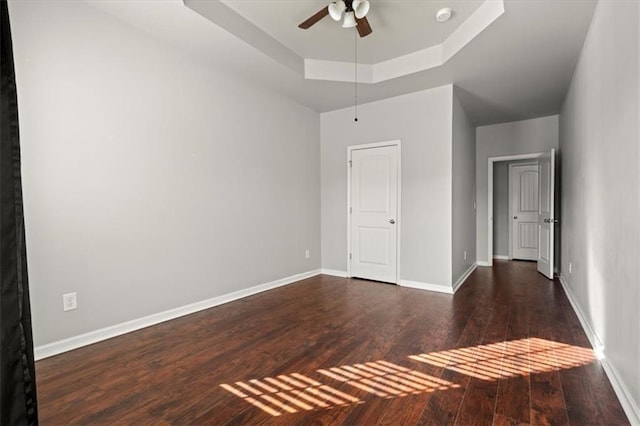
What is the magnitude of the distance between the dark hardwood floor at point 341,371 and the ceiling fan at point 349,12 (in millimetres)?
2699

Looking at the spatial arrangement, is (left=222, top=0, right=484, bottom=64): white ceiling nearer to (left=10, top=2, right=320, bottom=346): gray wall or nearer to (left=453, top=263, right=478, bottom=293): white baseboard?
(left=10, top=2, right=320, bottom=346): gray wall

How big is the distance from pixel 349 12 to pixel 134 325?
336 centimetres

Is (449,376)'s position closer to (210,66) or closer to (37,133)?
(37,133)

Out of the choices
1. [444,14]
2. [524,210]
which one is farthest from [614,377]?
[524,210]

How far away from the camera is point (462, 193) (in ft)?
15.9

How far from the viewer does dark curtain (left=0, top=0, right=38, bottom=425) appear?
3.83ft

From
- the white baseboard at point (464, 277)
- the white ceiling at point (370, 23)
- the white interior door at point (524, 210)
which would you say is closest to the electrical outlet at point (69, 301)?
the white ceiling at point (370, 23)

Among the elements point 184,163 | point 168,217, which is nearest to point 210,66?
point 184,163

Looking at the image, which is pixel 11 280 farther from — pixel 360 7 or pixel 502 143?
pixel 502 143

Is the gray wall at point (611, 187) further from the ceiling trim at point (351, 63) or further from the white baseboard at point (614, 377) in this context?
the ceiling trim at point (351, 63)

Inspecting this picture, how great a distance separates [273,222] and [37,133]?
8.64 feet

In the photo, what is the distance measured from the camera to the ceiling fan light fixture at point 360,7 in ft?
8.34

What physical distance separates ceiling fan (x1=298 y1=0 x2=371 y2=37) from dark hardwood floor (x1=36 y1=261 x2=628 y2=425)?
2699 mm

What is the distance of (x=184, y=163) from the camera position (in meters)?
3.31
